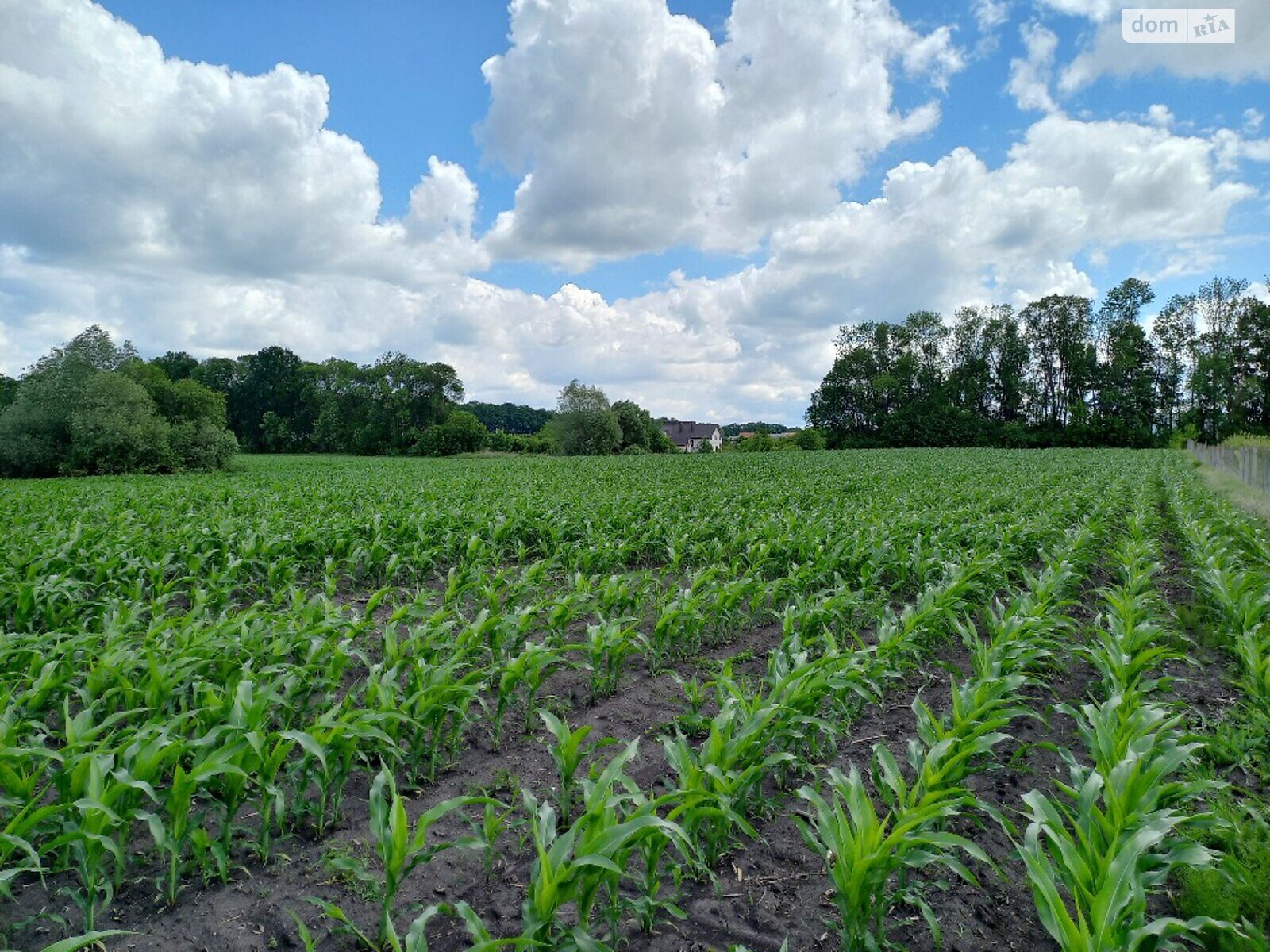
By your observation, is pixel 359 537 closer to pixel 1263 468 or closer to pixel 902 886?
pixel 902 886

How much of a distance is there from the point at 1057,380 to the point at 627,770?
288 ft

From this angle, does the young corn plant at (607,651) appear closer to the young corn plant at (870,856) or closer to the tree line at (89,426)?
the young corn plant at (870,856)

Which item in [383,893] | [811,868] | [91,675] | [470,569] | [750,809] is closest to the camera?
[383,893]

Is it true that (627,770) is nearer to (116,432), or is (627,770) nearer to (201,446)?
(116,432)

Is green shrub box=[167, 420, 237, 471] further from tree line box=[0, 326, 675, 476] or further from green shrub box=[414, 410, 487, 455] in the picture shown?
green shrub box=[414, 410, 487, 455]

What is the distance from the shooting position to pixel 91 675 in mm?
3811

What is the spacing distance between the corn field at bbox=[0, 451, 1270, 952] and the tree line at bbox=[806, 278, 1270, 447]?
7235cm

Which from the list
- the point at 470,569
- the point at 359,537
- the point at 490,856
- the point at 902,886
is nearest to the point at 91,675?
the point at 490,856

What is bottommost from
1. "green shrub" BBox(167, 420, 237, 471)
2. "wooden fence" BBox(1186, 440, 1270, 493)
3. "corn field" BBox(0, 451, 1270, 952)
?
"corn field" BBox(0, 451, 1270, 952)

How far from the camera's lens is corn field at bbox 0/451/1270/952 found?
2.49 m

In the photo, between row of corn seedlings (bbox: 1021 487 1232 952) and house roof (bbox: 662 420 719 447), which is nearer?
row of corn seedlings (bbox: 1021 487 1232 952)

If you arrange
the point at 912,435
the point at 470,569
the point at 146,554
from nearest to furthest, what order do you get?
the point at 470,569 → the point at 146,554 → the point at 912,435

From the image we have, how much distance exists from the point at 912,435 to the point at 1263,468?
2168 inches

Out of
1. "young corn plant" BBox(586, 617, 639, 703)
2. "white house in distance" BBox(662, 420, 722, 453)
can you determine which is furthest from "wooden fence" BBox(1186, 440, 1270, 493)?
"white house in distance" BBox(662, 420, 722, 453)
